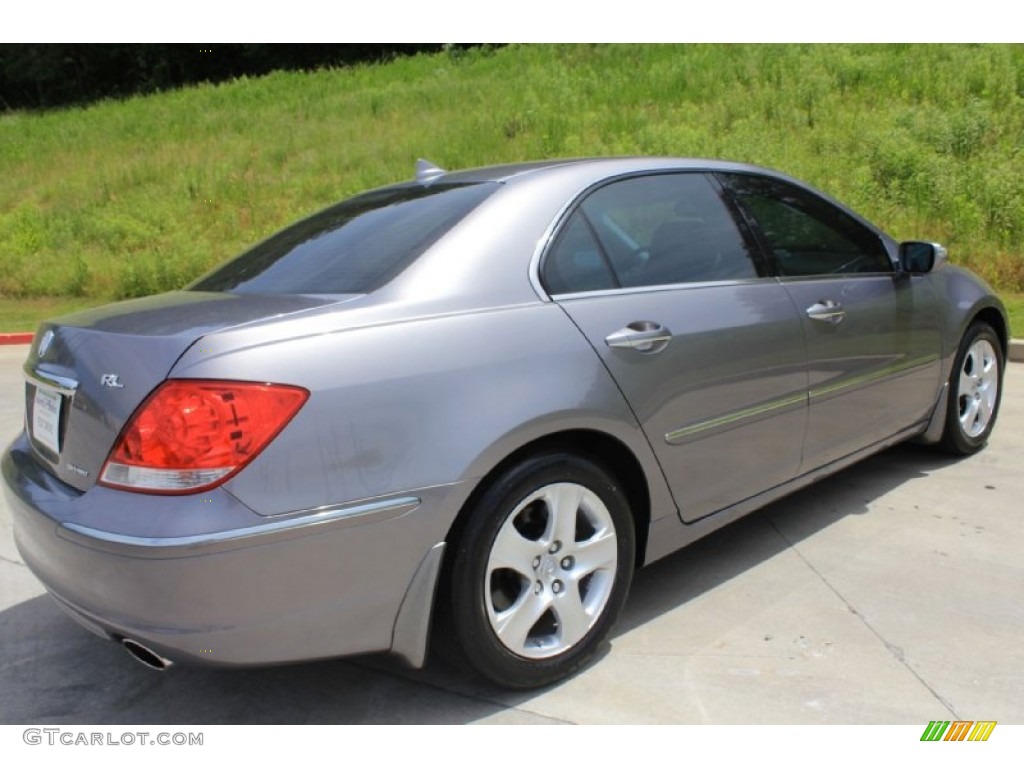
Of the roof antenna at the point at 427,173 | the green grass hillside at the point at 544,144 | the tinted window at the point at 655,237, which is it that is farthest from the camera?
the green grass hillside at the point at 544,144

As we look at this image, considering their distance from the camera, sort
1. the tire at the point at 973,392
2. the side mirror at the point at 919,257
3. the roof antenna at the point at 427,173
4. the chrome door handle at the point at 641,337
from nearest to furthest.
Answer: the chrome door handle at the point at 641,337 < the roof antenna at the point at 427,173 < the side mirror at the point at 919,257 < the tire at the point at 973,392

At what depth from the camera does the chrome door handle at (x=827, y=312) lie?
11.7 ft

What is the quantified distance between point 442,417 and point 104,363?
878mm

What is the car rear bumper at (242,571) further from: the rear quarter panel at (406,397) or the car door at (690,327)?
the car door at (690,327)

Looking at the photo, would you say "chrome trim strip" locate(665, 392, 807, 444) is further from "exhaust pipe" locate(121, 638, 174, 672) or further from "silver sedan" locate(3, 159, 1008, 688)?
"exhaust pipe" locate(121, 638, 174, 672)

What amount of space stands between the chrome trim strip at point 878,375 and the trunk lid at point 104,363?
202 cm

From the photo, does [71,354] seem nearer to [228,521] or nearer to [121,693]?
[228,521]

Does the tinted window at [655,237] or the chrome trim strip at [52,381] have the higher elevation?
the tinted window at [655,237]

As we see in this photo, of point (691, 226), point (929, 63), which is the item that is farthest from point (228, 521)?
point (929, 63)

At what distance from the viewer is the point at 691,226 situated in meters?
3.38

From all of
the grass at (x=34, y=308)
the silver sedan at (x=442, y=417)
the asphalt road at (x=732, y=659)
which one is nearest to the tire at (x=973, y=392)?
the asphalt road at (x=732, y=659)

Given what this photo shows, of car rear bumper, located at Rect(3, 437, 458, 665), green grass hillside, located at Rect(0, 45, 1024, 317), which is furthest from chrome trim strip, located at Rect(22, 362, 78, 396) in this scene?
green grass hillside, located at Rect(0, 45, 1024, 317)

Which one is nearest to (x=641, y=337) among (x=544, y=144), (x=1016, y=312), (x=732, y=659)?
(x=732, y=659)

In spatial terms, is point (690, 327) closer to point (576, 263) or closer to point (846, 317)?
point (576, 263)
